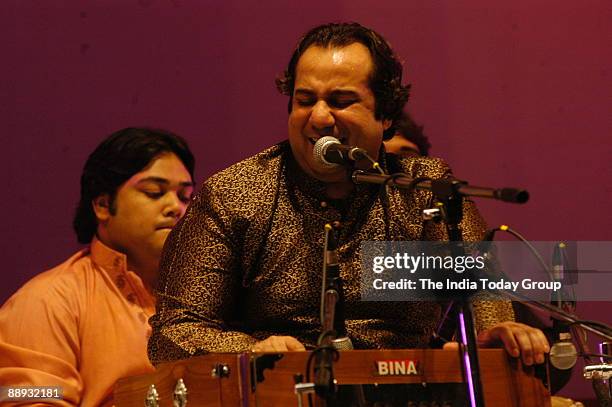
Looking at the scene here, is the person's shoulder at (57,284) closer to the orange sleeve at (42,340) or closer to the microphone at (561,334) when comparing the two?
the orange sleeve at (42,340)

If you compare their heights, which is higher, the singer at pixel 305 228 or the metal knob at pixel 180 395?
the singer at pixel 305 228

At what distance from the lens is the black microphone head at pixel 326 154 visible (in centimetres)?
229

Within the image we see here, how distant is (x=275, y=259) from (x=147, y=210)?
109 centimetres

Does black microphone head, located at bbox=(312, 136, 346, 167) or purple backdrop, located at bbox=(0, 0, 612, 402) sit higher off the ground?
purple backdrop, located at bbox=(0, 0, 612, 402)

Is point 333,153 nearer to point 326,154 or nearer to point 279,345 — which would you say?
point 326,154

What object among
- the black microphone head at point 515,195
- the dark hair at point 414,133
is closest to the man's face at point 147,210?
the dark hair at point 414,133

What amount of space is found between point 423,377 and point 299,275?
521 millimetres

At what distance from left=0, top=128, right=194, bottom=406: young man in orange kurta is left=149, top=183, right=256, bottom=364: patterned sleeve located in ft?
2.36

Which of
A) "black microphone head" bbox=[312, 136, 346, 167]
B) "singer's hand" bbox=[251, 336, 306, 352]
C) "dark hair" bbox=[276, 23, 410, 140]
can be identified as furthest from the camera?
"dark hair" bbox=[276, 23, 410, 140]

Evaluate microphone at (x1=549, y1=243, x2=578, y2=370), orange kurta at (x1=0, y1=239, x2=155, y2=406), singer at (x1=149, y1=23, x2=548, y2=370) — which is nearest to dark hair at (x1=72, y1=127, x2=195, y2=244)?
orange kurta at (x1=0, y1=239, x2=155, y2=406)

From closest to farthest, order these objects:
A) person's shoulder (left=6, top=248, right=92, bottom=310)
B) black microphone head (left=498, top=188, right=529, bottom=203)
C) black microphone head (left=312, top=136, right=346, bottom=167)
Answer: black microphone head (left=498, top=188, right=529, bottom=203) → black microphone head (left=312, top=136, right=346, bottom=167) → person's shoulder (left=6, top=248, right=92, bottom=310)

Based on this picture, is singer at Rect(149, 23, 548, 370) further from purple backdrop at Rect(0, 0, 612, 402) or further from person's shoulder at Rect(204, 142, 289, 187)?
purple backdrop at Rect(0, 0, 612, 402)

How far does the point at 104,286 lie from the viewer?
3508 millimetres

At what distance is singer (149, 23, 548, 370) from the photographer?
101 inches
